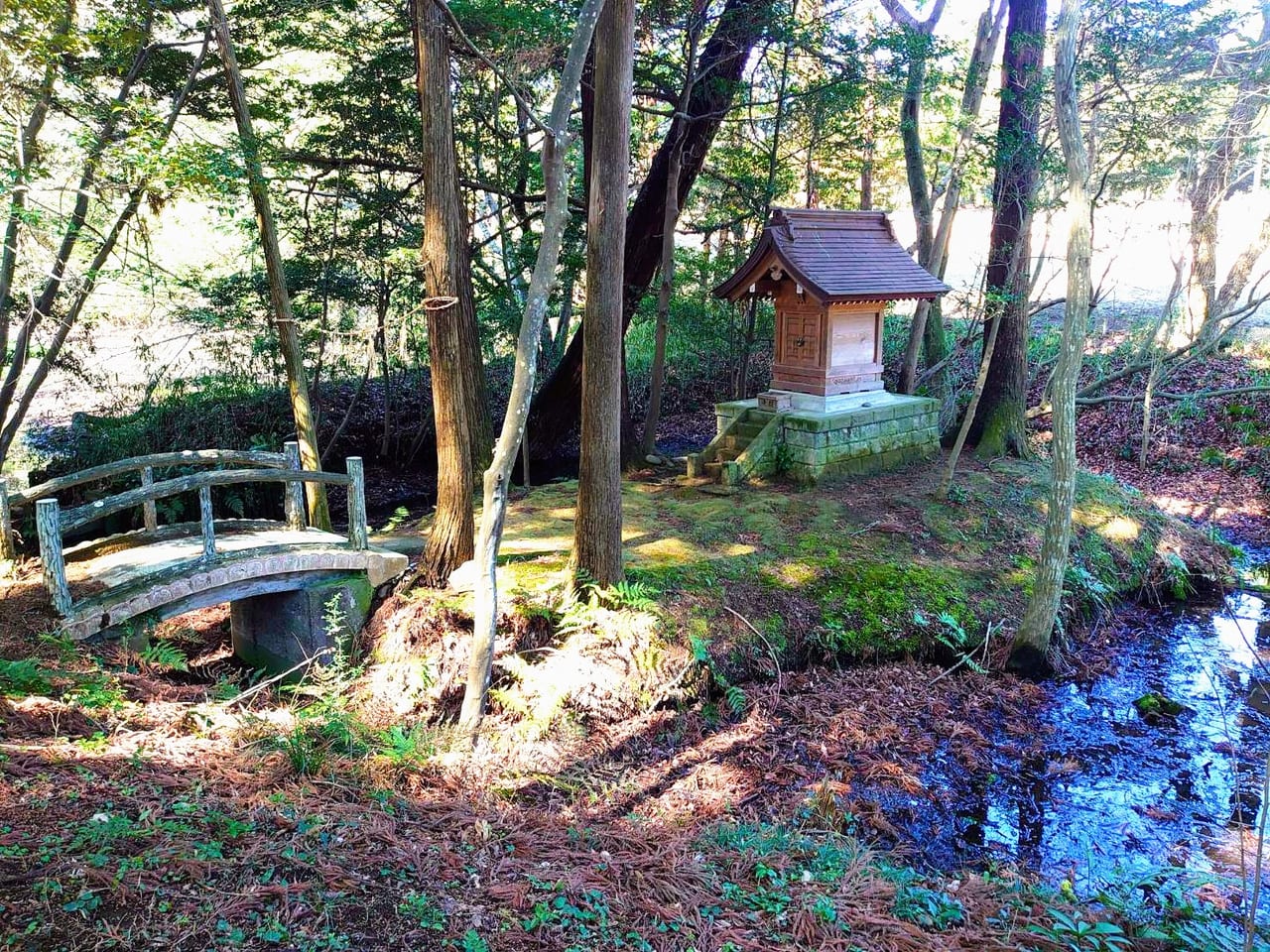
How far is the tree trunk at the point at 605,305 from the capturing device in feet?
23.8

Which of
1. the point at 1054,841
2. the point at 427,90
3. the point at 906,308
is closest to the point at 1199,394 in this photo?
the point at 906,308

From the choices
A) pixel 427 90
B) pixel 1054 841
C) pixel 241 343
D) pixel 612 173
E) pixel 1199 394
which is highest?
pixel 427 90

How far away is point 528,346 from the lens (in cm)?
651

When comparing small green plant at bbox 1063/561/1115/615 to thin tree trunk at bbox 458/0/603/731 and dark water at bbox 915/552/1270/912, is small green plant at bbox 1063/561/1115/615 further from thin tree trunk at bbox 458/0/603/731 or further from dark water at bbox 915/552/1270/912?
thin tree trunk at bbox 458/0/603/731

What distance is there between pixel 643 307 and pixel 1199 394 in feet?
35.7

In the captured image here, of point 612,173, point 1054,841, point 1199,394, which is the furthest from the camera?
point 1199,394

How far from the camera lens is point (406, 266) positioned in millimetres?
14789

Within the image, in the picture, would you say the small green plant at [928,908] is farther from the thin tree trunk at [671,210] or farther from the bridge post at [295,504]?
the thin tree trunk at [671,210]

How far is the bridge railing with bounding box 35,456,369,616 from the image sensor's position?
22.3 feet

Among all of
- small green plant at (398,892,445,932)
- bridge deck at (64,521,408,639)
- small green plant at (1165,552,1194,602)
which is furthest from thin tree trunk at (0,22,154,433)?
small green plant at (1165,552,1194,602)

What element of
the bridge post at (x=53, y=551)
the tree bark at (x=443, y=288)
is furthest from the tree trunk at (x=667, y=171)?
the bridge post at (x=53, y=551)

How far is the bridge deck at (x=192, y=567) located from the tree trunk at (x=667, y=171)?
185 inches

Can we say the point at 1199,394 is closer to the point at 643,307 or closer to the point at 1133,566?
the point at 1133,566

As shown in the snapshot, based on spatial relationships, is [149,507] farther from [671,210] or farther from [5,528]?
[671,210]
